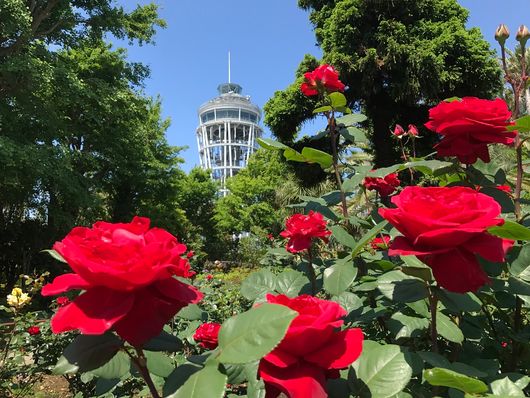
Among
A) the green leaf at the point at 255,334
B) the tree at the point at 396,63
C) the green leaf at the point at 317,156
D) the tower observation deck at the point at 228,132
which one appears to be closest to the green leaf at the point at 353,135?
the green leaf at the point at 317,156

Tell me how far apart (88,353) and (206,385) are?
0.19 metres

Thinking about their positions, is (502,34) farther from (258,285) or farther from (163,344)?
(163,344)

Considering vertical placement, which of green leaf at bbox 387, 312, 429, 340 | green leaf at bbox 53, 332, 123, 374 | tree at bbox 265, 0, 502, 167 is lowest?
green leaf at bbox 53, 332, 123, 374

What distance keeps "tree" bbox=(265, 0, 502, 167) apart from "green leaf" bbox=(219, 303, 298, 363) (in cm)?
945

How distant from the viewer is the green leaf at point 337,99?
1.35 meters

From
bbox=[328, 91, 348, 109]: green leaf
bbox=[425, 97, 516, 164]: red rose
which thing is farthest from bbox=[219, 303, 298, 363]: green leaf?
bbox=[328, 91, 348, 109]: green leaf

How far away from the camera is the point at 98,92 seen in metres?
11.4

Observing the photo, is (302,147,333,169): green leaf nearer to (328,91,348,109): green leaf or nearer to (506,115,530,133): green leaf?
(328,91,348,109): green leaf

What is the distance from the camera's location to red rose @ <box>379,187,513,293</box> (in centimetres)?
53

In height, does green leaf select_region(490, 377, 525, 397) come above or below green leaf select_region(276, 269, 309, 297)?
below

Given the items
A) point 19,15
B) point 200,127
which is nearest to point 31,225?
point 19,15

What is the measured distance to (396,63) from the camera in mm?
9359

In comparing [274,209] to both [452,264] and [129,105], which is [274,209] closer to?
[129,105]

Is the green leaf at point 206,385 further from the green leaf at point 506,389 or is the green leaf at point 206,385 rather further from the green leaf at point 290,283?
the green leaf at point 290,283
